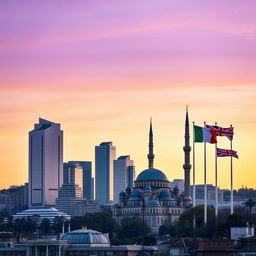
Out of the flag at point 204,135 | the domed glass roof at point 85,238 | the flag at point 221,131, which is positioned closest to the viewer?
the domed glass roof at point 85,238

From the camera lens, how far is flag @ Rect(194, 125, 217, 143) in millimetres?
163500

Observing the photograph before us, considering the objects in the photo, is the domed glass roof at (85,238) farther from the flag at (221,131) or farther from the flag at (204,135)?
the flag at (221,131)

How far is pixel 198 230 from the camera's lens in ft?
631

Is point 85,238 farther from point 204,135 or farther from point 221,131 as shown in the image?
point 221,131

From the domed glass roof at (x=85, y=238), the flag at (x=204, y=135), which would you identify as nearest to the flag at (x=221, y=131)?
the flag at (x=204, y=135)

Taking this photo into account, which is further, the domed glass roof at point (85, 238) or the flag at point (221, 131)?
the flag at point (221, 131)

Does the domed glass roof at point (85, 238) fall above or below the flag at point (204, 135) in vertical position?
below

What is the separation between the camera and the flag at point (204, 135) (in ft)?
536

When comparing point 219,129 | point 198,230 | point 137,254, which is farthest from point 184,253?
point 198,230

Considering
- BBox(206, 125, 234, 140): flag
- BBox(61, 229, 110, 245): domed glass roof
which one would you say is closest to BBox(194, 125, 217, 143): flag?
BBox(206, 125, 234, 140): flag

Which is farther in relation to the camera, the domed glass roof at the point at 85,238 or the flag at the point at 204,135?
the flag at the point at 204,135

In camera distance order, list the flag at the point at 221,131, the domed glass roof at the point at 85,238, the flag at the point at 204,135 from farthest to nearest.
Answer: the flag at the point at 221,131 < the flag at the point at 204,135 < the domed glass roof at the point at 85,238

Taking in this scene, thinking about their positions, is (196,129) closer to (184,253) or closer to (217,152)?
(217,152)

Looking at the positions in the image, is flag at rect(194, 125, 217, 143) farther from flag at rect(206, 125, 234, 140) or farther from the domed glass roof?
the domed glass roof
